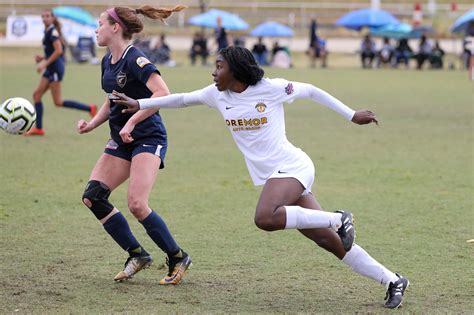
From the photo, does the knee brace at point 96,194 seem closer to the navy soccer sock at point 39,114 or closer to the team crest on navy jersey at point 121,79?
the team crest on navy jersey at point 121,79

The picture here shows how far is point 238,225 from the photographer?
931cm

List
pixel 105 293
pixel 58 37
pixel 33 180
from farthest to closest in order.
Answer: pixel 58 37 < pixel 33 180 < pixel 105 293

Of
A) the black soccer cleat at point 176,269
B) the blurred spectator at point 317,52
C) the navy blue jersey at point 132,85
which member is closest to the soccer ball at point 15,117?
the navy blue jersey at point 132,85

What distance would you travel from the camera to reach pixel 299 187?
6305 millimetres

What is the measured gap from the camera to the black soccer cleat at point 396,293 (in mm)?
6273

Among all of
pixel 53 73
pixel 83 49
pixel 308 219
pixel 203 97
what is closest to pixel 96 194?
pixel 203 97

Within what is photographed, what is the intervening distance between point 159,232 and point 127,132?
0.90 meters

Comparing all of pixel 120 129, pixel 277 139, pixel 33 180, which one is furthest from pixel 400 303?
pixel 33 180

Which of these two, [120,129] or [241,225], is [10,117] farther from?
[241,225]

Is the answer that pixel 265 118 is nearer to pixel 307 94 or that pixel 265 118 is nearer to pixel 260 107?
pixel 260 107

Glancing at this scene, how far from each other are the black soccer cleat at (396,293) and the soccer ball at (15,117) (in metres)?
3.37

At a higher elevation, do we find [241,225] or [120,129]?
[120,129]

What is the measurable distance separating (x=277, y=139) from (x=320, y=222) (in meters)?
0.67

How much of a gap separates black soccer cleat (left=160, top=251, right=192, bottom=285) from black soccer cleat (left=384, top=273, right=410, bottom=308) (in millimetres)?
1628
